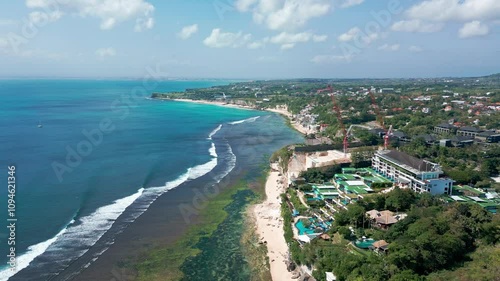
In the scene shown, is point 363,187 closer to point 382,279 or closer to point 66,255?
point 382,279

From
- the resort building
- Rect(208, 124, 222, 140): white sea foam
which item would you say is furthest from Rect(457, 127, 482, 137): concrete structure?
Rect(208, 124, 222, 140): white sea foam

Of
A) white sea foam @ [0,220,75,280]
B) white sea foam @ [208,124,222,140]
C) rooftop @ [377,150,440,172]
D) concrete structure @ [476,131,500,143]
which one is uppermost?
rooftop @ [377,150,440,172]

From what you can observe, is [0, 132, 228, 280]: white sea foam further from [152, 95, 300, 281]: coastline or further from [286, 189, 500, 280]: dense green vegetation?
[286, 189, 500, 280]: dense green vegetation

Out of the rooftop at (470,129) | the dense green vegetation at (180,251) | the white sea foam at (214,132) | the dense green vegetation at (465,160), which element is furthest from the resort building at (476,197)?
the white sea foam at (214,132)

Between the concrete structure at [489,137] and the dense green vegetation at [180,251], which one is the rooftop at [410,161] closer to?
the dense green vegetation at [180,251]

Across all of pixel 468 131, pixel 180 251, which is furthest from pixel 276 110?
pixel 180 251

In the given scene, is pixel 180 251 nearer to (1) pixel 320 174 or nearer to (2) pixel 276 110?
(1) pixel 320 174

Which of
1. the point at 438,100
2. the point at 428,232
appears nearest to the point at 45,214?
the point at 428,232
